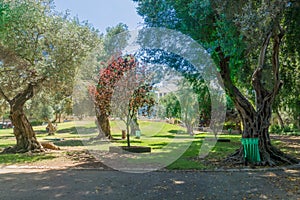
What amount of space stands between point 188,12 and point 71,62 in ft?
17.7

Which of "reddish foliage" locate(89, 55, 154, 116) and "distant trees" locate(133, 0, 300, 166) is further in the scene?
"reddish foliage" locate(89, 55, 154, 116)

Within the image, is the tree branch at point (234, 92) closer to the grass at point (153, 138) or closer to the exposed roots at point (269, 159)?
the exposed roots at point (269, 159)

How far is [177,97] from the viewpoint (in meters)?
21.0

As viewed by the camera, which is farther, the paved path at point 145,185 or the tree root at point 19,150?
the tree root at point 19,150

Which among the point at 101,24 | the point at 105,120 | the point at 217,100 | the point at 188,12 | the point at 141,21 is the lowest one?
the point at 105,120

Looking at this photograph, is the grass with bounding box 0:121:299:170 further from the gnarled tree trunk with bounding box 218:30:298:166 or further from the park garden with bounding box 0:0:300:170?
the gnarled tree trunk with bounding box 218:30:298:166

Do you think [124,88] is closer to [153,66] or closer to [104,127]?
[153,66]

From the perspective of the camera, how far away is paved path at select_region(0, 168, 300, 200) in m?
4.63

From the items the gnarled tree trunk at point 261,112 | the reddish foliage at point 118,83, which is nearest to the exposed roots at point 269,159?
the gnarled tree trunk at point 261,112

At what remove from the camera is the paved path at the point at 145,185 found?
4.63 meters

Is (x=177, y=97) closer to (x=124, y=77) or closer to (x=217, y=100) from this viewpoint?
(x=217, y=100)

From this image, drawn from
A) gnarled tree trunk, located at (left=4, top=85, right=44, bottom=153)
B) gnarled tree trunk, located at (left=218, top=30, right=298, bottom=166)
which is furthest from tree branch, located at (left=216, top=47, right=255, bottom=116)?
gnarled tree trunk, located at (left=4, top=85, right=44, bottom=153)

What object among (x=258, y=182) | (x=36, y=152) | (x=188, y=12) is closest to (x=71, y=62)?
(x=36, y=152)

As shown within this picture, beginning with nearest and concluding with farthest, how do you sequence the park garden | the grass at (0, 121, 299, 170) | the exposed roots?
the park garden, the exposed roots, the grass at (0, 121, 299, 170)
